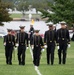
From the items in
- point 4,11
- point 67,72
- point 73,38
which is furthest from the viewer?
point 4,11

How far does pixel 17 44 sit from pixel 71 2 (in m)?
42.3

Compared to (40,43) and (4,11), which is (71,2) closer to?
(4,11)

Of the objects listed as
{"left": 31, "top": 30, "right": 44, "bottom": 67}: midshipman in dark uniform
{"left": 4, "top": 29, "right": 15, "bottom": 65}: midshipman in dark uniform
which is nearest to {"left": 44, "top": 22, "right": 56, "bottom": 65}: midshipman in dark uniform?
{"left": 31, "top": 30, "right": 44, "bottom": 67}: midshipman in dark uniform

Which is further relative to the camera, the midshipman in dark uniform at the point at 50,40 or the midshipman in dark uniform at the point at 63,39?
the midshipman in dark uniform at the point at 63,39

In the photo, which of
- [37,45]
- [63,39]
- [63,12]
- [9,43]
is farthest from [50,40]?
[63,12]

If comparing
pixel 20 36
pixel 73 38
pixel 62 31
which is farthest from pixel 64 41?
pixel 73 38

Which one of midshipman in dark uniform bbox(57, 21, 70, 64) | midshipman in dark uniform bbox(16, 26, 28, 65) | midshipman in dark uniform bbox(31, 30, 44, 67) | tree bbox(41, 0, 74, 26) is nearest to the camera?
midshipman in dark uniform bbox(31, 30, 44, 67)

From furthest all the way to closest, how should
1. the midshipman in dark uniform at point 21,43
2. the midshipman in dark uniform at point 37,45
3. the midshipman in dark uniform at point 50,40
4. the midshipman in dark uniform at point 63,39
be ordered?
the midshipman in dark uniform at point 63,39 < the midshipman in dark uniform at point 50,40 < the midshipman in dark uniform at point 21,43 < the midshipman in dark uniform at point 37,45

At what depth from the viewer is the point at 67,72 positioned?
69.8 feet

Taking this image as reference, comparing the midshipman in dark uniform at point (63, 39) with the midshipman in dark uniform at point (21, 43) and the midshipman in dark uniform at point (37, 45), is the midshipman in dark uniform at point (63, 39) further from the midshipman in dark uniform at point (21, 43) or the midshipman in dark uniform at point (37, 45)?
the midshipman in dark uniform at point (21, 43)

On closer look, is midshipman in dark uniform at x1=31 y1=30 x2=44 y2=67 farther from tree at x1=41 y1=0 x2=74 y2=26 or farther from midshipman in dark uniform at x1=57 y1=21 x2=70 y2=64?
tree at x1=41 y1=0 x2=74 y2=26

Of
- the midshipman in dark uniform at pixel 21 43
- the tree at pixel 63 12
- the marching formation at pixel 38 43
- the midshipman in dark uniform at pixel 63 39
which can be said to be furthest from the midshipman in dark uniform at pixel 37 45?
the tree at pixel 63 12

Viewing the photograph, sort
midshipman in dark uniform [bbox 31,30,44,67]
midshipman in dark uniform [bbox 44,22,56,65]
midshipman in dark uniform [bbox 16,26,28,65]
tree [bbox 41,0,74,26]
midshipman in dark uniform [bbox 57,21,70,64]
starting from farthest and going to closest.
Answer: tree [bbox 41,0,74,26] < midshipman in dark uniform [bbox 57,21,70,64] < midshipman in dark uniform [bbox 44,22,56,65] < midshipman in dark uniform [bbox 16,26,28,65] < midshipman in dark uniform [bbox 31,30,44,67]

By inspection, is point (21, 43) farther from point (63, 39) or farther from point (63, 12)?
point (63, 12)
